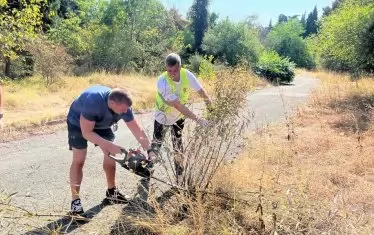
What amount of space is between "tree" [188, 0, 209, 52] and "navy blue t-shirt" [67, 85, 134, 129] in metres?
46.1

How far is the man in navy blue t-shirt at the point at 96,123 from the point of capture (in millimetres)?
3672

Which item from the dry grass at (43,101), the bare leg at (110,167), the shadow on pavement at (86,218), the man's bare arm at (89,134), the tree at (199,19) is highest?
the tree at (199,19)

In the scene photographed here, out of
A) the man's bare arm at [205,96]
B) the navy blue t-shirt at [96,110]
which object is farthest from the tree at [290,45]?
the navy blue t-shirt at [96,110]

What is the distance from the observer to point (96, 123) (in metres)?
3.95

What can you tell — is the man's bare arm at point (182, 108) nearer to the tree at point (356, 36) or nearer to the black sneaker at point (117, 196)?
the black sneaker at point (117, 196)

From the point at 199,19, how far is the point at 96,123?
159 feet

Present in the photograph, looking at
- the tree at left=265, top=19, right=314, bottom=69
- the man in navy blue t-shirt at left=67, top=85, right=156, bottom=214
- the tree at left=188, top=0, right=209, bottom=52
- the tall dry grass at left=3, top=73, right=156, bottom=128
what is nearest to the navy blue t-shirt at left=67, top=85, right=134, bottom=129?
the man in navy blue t-shirt at left=67, top=85, right=156, bottom=214

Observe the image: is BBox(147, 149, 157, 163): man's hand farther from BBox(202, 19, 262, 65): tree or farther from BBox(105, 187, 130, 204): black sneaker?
BBox(202, 19, 262, 65): tree

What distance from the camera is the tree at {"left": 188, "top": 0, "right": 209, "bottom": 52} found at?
50188mm

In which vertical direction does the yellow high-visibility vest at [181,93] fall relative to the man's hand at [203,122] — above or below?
above

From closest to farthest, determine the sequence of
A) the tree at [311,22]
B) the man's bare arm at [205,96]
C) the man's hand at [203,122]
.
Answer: the man's hand at [203,122], the man's bare arm at [205,96], the tree at [311,22]

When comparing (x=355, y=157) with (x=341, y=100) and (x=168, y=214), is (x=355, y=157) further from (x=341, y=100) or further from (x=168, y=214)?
(x=341, y=100)

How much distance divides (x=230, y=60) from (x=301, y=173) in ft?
109

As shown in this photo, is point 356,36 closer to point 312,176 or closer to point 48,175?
point 312,176
